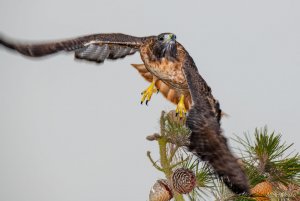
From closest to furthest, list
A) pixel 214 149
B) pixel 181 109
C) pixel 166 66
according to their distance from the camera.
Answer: pixel 214 149 → pixel 181 109 → pixel 166 66

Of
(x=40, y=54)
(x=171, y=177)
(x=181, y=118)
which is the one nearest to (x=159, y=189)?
(x=171, y=177)

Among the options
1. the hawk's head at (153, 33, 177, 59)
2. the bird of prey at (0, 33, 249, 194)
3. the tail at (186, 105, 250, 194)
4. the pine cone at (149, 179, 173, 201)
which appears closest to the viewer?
the tail at (186, 105, 250, 194)

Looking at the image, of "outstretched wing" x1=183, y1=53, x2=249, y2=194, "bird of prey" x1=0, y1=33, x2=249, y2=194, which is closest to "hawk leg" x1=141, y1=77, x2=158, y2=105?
"bird of prey" x1=0, y1=33, x2=249, y2=194

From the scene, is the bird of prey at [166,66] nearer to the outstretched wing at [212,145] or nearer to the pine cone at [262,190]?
the outstretched wing at [212,145]

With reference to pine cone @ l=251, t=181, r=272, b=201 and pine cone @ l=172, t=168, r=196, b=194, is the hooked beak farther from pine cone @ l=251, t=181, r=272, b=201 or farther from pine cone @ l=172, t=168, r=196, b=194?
pine cone @ l=251, t=181, r=272, b=201

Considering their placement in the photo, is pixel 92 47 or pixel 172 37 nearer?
pixel 172 37

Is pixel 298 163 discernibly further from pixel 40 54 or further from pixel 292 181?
pixel 40 54

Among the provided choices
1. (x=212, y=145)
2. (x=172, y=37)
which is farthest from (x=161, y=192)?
(x=172, y=37)

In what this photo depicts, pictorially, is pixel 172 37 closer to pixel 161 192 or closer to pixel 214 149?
pixel 161 192
